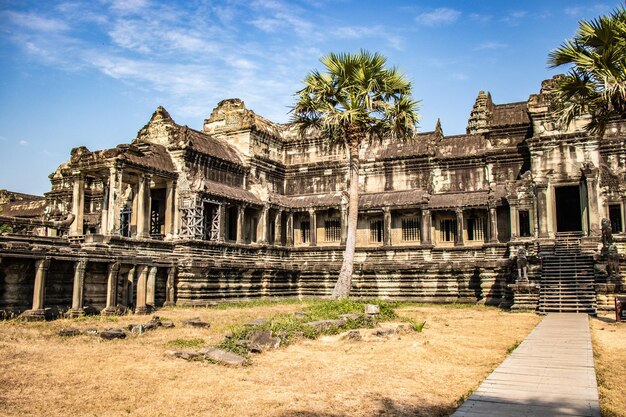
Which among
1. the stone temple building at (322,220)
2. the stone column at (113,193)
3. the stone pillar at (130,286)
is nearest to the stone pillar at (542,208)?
the stone temple building at (322,220)

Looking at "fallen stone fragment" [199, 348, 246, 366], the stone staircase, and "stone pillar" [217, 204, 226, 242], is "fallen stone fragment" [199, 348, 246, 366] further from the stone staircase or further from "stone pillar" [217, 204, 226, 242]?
A: "stone pillar" [217, 204, 226, 242]

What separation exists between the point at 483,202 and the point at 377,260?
7.10 metres

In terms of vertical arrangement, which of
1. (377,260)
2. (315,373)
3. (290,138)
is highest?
(290,138)

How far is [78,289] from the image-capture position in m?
21.5

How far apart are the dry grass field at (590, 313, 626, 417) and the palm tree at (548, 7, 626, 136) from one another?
6.03 metres

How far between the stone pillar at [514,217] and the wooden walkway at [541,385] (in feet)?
56.0

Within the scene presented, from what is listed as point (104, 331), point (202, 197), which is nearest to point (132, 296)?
point (202, 197)

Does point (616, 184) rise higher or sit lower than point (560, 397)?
higher

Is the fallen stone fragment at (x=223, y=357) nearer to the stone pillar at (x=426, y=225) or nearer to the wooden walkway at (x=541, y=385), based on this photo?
the wooden walkway at (x=541, y=385)

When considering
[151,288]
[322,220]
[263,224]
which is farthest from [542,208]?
[151,288]

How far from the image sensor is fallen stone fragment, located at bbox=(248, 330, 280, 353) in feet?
44.6

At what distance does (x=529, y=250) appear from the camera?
97.9 ft

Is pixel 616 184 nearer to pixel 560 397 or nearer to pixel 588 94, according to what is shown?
pixel 588 94

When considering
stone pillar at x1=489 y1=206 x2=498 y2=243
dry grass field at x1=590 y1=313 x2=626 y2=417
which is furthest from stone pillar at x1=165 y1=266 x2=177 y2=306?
dry grass field at x1=590 y1=313 x2=626 y2=417
